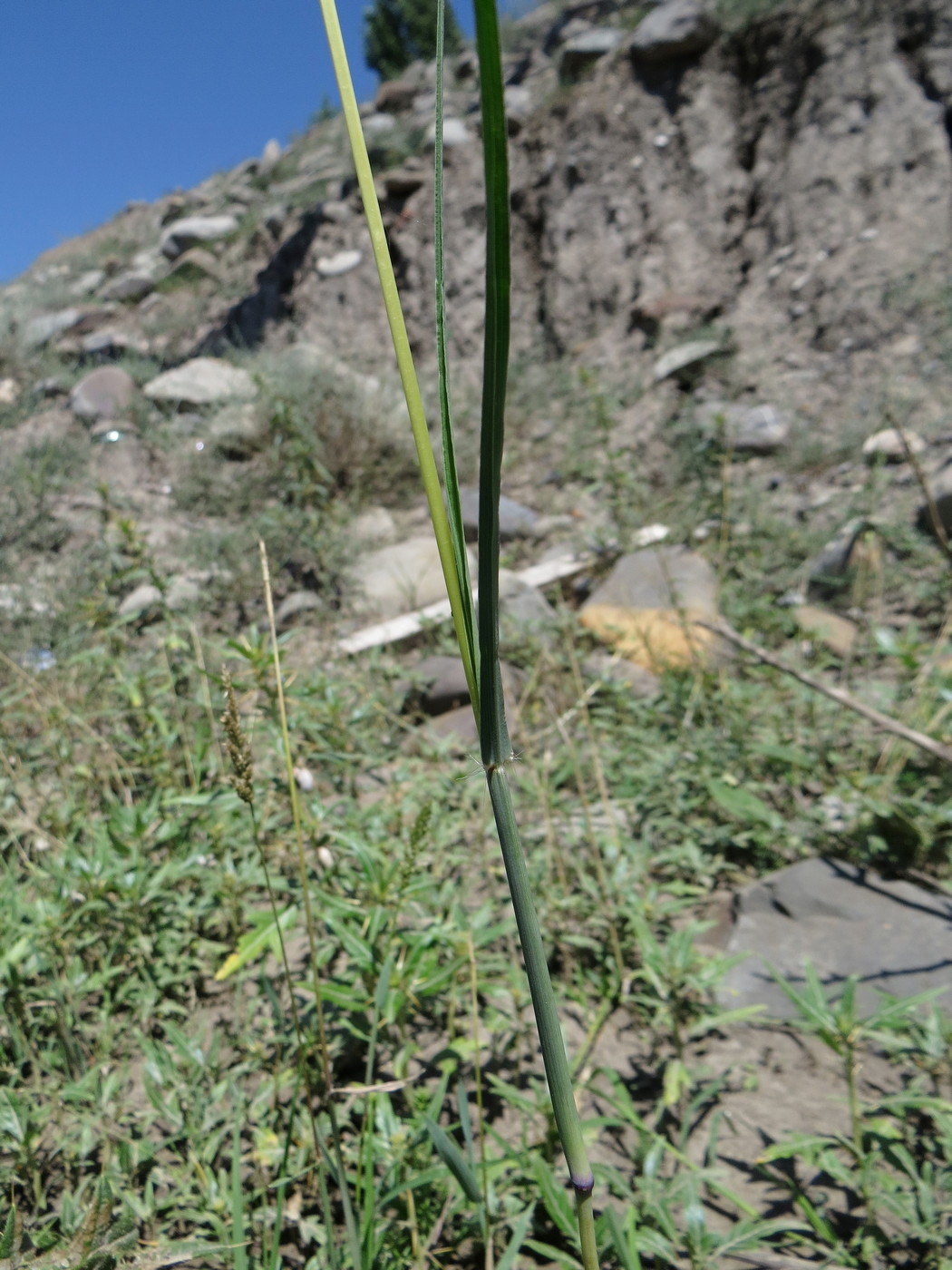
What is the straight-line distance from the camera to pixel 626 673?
2562 millimetres

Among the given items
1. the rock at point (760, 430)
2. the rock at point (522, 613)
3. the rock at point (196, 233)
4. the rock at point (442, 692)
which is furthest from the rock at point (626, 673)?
the rock at point (196, 233)

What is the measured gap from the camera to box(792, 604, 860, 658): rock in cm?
234

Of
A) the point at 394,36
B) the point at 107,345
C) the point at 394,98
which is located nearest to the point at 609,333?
the point at 107,345

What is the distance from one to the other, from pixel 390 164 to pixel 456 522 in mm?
8312

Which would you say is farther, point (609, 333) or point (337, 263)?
point (337, 263)

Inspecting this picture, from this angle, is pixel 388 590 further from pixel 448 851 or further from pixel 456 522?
pixel 456 522

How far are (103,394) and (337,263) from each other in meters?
2.68

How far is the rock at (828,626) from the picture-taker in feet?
7.66

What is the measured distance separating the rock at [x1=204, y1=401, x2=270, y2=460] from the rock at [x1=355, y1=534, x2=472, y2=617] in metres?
1.34

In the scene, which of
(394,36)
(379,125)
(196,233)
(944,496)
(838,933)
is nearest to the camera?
(838,933)

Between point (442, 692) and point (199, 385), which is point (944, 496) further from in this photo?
point (199, 385)

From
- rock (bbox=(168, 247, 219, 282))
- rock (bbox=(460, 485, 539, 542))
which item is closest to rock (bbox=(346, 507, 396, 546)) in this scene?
rock (bbox=(460, 485, 539, 542))

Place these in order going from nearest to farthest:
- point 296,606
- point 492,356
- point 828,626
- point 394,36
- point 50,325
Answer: point 492,356, point 828,626, point 296,606, point 50,325, point 394,36

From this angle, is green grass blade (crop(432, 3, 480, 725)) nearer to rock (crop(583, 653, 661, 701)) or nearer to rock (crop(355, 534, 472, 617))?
rock (crop(583, 653, 661, 701))
